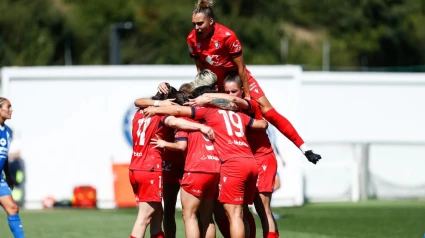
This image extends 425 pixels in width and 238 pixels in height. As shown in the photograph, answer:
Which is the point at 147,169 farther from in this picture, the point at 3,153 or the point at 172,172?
the point at 3,153

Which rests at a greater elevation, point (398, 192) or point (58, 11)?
point (58, 11)

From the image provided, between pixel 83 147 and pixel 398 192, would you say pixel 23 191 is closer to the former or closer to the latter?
pixel 83 147

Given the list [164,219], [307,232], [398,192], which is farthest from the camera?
[398,192]

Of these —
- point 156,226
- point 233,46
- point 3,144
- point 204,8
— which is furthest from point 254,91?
point 3,144

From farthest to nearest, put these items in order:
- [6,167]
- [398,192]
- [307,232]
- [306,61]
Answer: [306,61], [398,192], [307,232], [6,167]

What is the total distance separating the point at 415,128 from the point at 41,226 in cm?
1060

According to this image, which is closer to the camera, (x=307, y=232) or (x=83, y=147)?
(x=307, y=232)

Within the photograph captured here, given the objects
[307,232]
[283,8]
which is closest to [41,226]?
[307,232]

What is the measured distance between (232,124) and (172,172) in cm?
127

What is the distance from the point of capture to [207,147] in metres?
10.8

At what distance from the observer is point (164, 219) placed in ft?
39.3

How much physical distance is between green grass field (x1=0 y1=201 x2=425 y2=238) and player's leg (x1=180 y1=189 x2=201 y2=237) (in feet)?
12.6

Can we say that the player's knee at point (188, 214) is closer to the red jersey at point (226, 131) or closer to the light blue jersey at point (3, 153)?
the red jersey at point (226, 131)

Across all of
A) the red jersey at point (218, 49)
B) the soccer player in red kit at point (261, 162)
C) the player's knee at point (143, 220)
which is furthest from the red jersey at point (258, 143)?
the player's knee at point (143, 220)
